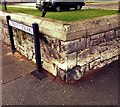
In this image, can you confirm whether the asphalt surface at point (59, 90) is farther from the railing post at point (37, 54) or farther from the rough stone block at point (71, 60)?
the rough stone block at point (71, 60)

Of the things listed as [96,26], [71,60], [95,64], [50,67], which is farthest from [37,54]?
[96,26]

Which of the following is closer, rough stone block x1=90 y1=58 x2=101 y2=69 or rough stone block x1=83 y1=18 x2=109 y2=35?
rough stone block x1=83 y1=18 x2=109 y2=35

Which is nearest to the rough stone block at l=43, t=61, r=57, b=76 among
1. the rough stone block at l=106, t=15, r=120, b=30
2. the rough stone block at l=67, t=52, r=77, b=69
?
the rough stone block at l=67, t=52, r=77, b=69

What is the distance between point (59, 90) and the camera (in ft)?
12.5

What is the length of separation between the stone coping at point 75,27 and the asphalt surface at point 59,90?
104 cm

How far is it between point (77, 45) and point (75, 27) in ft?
1.32

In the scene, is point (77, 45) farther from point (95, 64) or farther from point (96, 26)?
point (95, 64)

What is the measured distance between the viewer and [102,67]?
4605mm

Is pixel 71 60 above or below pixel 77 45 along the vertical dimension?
below

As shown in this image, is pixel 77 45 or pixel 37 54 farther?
pixel 37 54

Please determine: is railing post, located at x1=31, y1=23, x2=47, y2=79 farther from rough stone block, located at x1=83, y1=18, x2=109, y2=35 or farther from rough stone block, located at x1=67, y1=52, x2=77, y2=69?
rough stone block, located at x1=83, y1=18, x2=109, y2=35

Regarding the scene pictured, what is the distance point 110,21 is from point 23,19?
2.39 meters

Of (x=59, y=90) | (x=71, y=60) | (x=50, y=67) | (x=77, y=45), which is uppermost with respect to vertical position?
(x=77, y=45)

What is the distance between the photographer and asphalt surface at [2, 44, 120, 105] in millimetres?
3443
